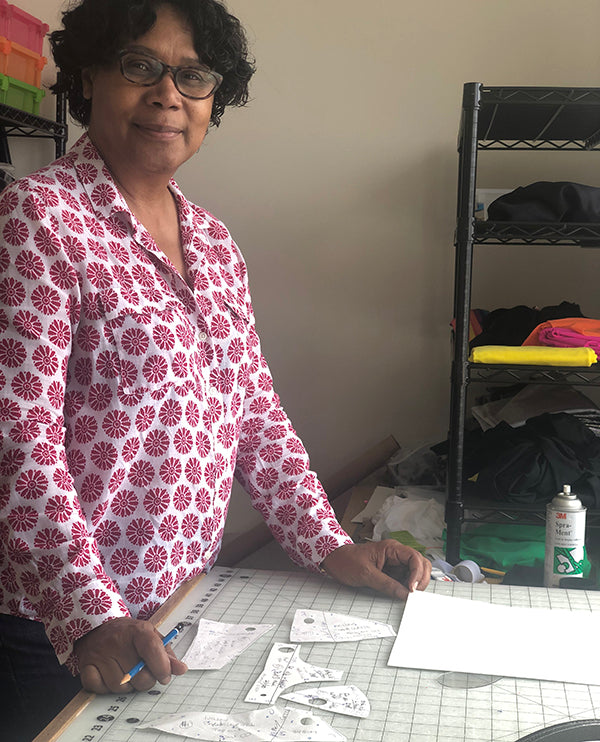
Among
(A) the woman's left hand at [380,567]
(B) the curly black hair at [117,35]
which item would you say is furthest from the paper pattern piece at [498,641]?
(B) the curly black hair at [117,35]

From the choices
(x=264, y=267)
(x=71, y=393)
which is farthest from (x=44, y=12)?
(x=71, y=393)

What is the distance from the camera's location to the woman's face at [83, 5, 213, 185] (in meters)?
1.16

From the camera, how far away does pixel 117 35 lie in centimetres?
114

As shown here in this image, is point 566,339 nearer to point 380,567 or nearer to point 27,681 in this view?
point 380,567

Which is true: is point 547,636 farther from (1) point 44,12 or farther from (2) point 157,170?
(1) point 44,12

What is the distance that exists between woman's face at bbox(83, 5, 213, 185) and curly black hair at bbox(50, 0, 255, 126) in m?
0.01

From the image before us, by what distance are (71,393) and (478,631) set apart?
0.61m

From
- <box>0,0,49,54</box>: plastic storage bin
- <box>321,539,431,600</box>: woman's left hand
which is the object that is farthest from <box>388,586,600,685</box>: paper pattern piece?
<box>0,0,49,54</box>: plastic storage bin

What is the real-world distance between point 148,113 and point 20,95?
4.73 feet

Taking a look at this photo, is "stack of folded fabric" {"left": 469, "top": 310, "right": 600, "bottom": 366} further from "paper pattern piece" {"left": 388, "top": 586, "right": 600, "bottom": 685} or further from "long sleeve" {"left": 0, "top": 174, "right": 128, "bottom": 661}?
"long sleeve" {"left": 0, "top": 174, "right": 128, "bottom": 661}

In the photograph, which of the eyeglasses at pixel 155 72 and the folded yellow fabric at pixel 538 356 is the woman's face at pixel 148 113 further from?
the folded yellow fabric at pixel 538 356

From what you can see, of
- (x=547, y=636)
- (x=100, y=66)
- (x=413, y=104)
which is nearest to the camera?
(x=547, y=636)

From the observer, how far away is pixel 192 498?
113 centimetres

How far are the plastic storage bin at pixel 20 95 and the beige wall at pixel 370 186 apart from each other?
35cm
